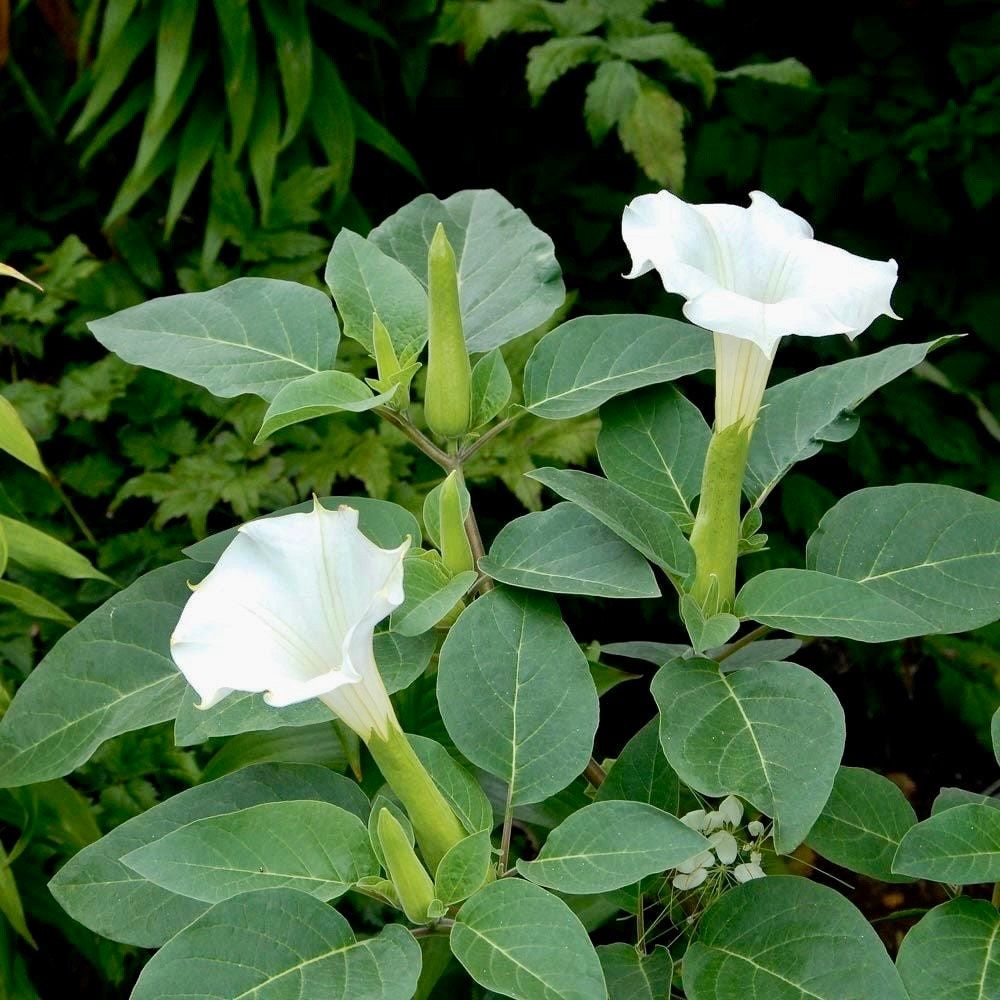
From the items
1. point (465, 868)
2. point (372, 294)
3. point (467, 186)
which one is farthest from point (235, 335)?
point (467, 186)

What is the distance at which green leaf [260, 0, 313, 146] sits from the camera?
5.93 ft

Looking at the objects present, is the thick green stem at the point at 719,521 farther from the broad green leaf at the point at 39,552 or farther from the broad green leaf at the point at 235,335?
the broad green leaf at the point at 39,552

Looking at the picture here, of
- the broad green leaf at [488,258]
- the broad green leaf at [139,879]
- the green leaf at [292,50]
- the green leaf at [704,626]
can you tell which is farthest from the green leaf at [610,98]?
the broad green leaf at [139,879]

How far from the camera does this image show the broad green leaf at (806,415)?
82cm

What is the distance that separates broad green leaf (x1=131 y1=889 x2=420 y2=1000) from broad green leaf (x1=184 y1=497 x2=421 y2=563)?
0.25 metres

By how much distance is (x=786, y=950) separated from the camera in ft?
2.12

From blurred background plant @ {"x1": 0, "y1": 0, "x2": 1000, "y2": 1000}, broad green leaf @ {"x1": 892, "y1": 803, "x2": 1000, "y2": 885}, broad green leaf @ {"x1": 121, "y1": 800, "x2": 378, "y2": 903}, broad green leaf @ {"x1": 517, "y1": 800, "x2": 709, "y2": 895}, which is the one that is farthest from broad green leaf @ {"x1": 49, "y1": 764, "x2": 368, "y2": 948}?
blurred background plant @ {"x1": 0, "y1": 0, "x2": 1000, "y2": 1000}

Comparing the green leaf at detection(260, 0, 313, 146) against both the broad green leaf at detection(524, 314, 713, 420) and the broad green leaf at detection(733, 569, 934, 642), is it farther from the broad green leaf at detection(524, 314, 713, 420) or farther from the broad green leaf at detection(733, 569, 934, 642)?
the broad green leaf at detection(733, 569, 934, 642)

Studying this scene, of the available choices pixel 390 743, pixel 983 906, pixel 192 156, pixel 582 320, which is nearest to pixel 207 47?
pixel 192 156

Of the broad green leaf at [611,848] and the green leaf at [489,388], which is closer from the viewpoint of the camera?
the broad green leaf at [611,848]

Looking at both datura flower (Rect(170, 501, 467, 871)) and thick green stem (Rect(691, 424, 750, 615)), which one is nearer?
datura flower (Rect(170, 501, 467, 871))

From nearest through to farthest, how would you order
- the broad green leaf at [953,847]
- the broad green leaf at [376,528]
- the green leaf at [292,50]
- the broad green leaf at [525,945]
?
the broad green leaf at [525,945]
the broad green leaf at [953,847]
the broad green leaf at [376,528]
the green leaf at [292,50]

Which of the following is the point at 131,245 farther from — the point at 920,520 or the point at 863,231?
the point at 920,520

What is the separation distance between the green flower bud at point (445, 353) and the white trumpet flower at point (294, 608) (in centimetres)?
16
